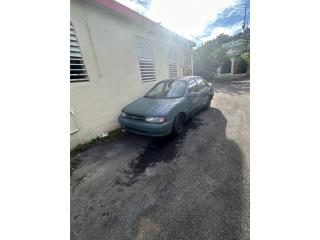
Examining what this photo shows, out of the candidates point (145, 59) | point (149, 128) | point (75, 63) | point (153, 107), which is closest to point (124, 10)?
point (145, 59)

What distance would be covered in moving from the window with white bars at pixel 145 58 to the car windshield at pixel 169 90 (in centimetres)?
142

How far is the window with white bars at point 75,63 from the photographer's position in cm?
366

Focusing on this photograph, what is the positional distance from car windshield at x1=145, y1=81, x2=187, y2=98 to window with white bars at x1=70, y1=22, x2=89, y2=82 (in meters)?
1.94

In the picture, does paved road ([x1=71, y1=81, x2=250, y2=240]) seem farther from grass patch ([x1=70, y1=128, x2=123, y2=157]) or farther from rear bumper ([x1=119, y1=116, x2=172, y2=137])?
rear bumper ([x1=119, y1=116, x2=172, y2=137])

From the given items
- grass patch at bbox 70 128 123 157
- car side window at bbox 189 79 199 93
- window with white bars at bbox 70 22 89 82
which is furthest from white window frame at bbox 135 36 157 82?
grass patch at bbox 70 128 123 157

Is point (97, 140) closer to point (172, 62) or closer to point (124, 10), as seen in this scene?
point (124, 10)

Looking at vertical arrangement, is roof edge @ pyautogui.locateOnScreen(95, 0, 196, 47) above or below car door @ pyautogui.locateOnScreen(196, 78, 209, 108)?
above

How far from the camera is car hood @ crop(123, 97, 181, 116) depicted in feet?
11.8

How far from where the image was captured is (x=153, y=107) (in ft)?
12.6

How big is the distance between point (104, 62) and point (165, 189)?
12.6 feet

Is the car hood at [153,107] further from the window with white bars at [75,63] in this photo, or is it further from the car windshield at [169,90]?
the window with white bars at [75,63]
